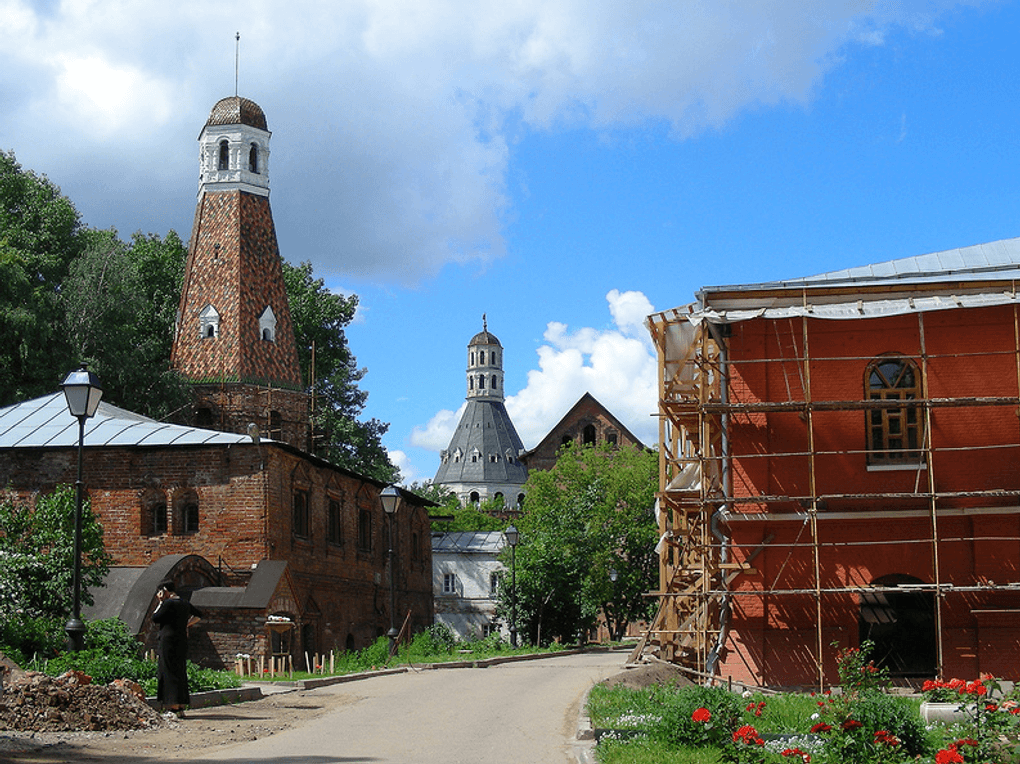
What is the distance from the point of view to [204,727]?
1333 centimetres

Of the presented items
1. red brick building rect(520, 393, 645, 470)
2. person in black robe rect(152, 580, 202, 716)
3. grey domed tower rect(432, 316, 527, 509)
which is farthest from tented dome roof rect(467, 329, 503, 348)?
person in black robe rect(152, 580, 202, 716)

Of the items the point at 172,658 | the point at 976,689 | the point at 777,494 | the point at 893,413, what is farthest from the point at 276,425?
the point at 976,689

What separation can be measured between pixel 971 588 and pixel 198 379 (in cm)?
2872

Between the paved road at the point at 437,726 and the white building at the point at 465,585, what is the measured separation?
38.1m

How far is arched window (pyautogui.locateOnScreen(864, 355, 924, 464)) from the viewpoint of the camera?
20281mm

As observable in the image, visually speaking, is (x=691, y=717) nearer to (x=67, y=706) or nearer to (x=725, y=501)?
(x=67, y=706)

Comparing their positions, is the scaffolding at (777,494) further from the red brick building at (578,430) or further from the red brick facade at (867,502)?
the red brick building at (578,430)

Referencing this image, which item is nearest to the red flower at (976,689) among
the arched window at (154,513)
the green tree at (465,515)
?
the arched window at (154,513)

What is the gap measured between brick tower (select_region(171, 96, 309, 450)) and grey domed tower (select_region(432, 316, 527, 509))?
7389 centimetres

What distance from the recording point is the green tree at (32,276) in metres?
38.1

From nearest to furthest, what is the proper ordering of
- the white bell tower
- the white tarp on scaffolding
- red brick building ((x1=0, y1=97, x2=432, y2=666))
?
the white tarp on scaffolding
red brick building ((x1=0, y1=97, x2=432, y2=666))
the white bell tower

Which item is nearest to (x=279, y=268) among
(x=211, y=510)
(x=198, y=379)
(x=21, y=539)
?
(x=198, y=379)

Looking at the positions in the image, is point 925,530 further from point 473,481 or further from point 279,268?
point 473,481

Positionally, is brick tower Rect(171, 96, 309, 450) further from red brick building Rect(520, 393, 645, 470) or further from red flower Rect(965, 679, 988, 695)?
red brick building Rect(520, 393, 645, 470)
